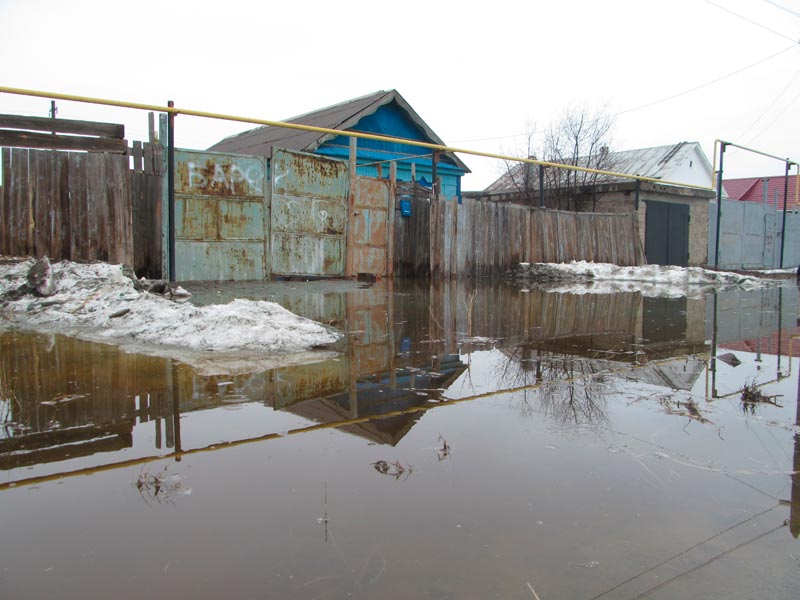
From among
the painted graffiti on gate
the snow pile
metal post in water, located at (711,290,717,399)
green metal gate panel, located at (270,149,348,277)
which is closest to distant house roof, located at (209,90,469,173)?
green metal gate panel, located at (270,149,348,277)

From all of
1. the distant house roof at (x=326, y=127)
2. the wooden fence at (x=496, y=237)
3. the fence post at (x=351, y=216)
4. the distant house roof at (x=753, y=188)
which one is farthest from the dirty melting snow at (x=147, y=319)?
the distant house roof at (x=753, y=188)

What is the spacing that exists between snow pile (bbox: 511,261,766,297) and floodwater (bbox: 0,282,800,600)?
350 inches

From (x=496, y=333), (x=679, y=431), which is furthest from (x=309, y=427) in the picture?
(x=496, y=333)

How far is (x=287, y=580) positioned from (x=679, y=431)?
2026 mm

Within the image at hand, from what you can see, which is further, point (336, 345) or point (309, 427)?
point (336, 345)

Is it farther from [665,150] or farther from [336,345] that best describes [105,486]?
[665,150]

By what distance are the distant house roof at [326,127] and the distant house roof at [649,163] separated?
277 inches

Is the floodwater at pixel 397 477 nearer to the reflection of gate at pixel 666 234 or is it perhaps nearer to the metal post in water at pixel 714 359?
the metal post in water at pixel 714 359

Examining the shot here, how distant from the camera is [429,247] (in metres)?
12.0

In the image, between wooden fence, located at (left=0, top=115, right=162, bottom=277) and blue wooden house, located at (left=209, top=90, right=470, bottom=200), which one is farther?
blue wooden house, located at (left=209, top=90, right=470, bottom=200)

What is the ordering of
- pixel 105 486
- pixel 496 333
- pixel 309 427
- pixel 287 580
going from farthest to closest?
1. pixel 496 333
2. pixel 309 427
3. pixel 105 486
4. pixel 287 580

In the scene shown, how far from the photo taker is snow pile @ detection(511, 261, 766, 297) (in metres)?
13.1

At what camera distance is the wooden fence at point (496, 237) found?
1189cm

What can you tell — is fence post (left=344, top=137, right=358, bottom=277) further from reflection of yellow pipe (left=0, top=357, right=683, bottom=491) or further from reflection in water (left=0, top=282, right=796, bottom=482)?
reflection of yellow pipe (left=0, top=357, right=683, bottom=491)
